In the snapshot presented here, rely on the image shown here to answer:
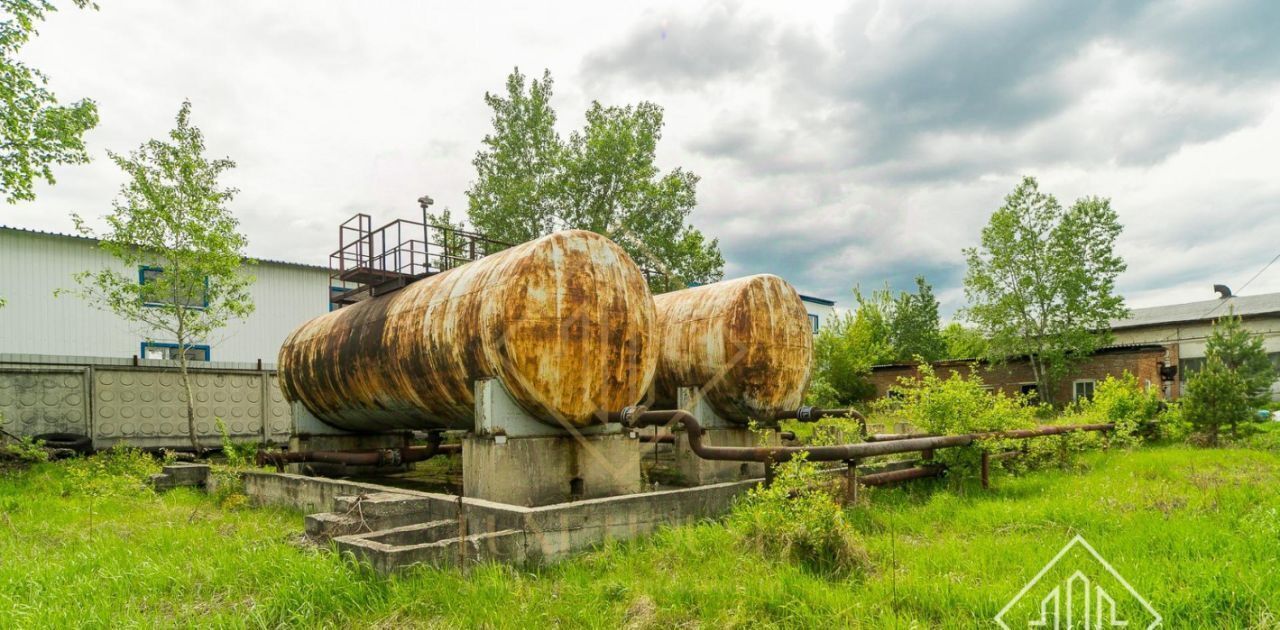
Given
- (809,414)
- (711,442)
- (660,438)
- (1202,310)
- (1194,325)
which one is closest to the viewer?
(809,414)

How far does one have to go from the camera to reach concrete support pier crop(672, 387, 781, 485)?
38.2ft

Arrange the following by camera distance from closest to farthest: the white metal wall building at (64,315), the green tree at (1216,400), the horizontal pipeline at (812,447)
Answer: the horizontal pipeline at (812,447), the green tree at (1216,400), the white metal wall building at (64,315)

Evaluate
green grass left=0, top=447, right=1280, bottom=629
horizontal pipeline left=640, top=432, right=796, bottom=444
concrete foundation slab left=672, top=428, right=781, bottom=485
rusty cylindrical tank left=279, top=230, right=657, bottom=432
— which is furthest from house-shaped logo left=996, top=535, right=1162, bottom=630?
horizontal pipeline left=640, top=432, right=796, bottom=444

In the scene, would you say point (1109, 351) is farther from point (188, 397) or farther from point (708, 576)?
point (188, 397)

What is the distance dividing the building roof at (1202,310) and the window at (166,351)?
37.7 m

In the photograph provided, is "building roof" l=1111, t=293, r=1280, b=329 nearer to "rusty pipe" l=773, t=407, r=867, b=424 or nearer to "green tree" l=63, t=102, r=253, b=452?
"rusty pipe" l=773, t=407, r=867, b=424

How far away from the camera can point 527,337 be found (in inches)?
342

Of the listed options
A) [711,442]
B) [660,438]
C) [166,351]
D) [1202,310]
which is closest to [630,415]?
[711,442]

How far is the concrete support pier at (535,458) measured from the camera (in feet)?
28.4

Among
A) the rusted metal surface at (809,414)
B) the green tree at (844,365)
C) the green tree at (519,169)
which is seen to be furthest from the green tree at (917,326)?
the rusted metal surface at (809,414)

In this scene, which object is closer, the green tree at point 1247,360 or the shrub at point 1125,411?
the shrub at point 1125,411

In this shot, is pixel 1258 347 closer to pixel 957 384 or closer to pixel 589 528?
pixel 957 384

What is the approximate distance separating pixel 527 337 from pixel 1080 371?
26.2 metres

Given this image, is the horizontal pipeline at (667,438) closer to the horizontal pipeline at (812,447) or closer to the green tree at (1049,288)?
the horizontal pipeline at (812,447)
